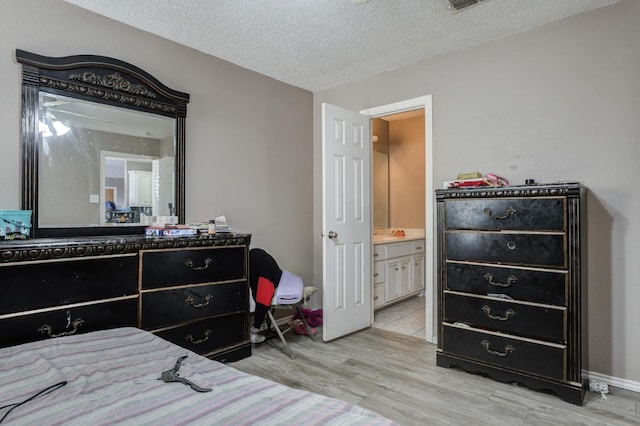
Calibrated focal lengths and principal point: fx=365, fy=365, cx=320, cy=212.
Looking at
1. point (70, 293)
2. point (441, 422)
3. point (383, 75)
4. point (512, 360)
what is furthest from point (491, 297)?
point (70, 293)

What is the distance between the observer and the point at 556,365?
2.28 metres

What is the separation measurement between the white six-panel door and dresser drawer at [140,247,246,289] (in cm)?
88

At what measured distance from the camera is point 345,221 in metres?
3.52

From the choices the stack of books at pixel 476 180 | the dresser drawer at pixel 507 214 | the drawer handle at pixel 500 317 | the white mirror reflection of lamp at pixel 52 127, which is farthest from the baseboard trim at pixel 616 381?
the white mirror reflection of lamp at pixel 52 127

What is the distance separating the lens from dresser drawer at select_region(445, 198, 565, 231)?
91.0 inches

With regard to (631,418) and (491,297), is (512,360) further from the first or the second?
(631,418)

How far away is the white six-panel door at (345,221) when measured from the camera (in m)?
3.34

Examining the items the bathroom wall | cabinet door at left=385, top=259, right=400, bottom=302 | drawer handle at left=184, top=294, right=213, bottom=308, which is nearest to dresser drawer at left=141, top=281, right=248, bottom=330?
drawer handle at left=184, top=294, right=213, bottom=308

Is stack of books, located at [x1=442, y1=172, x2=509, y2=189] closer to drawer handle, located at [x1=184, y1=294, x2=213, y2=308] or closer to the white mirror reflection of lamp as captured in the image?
drawer handle, located at [x1=184, y1=294, x2=213, y2=308]

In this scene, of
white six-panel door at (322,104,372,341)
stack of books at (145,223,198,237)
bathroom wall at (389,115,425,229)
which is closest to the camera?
stack of books at (145,223,198,237)

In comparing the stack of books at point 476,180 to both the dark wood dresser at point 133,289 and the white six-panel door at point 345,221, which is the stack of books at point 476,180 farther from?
the dark wood dresser at point 133,289

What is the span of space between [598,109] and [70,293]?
11.7 ft

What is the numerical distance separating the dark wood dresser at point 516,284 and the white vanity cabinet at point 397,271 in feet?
4.99

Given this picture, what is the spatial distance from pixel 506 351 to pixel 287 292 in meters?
1.65
